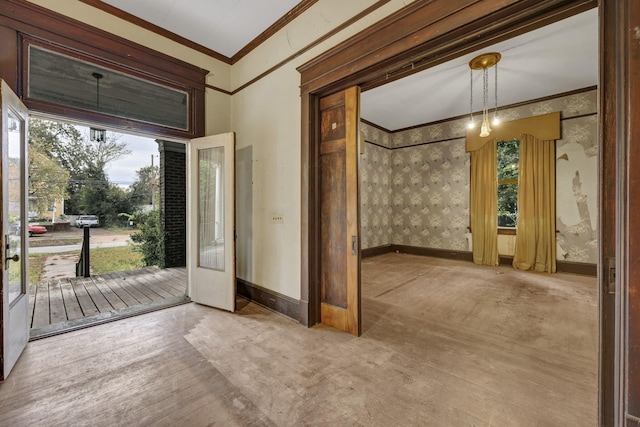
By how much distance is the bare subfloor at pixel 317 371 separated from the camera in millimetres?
1630

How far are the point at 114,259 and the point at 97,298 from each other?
13.1 feet

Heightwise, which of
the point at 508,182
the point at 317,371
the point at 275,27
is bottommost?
the point at 317,371

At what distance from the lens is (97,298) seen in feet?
12.1

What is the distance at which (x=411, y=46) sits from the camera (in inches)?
78.7

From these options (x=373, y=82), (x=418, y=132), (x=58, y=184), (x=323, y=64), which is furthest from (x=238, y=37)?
(x=58, y=184)

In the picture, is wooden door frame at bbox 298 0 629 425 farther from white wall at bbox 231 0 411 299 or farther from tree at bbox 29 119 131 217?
tree at bbox 29 119 131 217

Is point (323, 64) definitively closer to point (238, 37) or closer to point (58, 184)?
point (238, 37)

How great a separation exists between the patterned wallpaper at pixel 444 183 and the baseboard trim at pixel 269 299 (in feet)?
10.5

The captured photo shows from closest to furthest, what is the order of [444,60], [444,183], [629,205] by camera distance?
[629,205]
[444,60]
[444,183]

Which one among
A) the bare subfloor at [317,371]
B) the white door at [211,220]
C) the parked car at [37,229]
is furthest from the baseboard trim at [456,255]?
the parked car at [37,229]

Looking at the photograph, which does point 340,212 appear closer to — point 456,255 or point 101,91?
point 101,91

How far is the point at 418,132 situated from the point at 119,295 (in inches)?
294

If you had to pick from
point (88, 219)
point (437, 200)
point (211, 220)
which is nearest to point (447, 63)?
point (437, 200)

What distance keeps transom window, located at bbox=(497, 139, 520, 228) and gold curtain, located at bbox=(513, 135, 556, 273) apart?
37 centimetres
